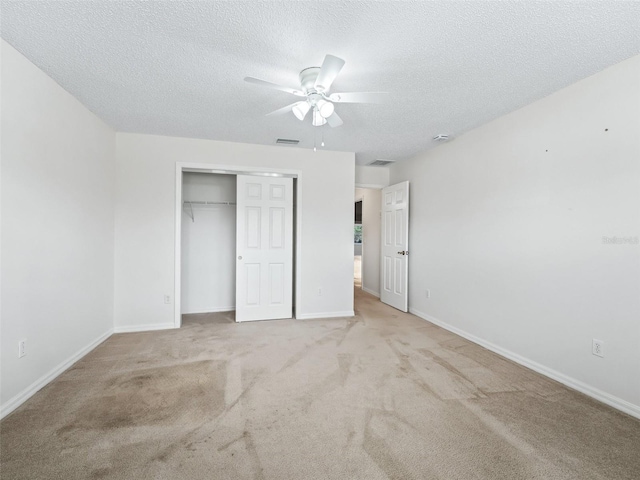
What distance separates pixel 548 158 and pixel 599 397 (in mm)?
1963

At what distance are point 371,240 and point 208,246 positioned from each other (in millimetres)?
3256

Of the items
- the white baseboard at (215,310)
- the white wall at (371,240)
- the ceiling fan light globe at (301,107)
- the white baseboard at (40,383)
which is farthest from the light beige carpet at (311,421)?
the white wall at (371,240)

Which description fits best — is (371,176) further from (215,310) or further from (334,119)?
(215,310)

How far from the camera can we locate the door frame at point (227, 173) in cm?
407

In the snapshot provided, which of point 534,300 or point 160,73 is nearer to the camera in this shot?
point 160,73

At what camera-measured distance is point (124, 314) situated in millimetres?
3932

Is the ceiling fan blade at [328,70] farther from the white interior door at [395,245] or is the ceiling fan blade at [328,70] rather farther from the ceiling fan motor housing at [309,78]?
the white interior door at [395,245]

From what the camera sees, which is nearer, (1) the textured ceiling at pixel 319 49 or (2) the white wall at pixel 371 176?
(1) the textured ceiling at pixel 319 49

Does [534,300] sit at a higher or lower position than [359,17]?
lower

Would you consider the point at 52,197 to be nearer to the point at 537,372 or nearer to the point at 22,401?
the point at 22,401

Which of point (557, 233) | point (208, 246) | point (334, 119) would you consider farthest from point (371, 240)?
point (334, 119)

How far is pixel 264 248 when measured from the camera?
451cm

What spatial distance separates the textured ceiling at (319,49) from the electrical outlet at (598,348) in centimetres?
205

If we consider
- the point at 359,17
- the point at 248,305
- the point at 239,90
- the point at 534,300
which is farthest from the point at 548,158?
the point at 248,305
